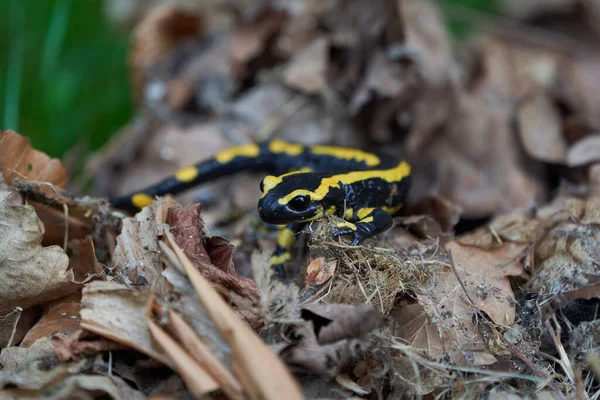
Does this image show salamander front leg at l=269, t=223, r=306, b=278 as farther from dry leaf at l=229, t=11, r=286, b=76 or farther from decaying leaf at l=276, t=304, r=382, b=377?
dry leaf at l=229, t=11, r=286, b=76

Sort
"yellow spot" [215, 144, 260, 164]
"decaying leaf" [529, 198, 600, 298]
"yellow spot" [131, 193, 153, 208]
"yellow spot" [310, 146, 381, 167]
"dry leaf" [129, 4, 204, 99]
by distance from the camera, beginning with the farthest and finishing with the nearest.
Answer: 1. "dry leaf" [129, 4, 204, 99]
2. "yellow spot" [310, 146, 381, 167]
3. "yellow spot" [215, 144, 260, 164]
4. "yellow spot" [131, 193, 153, 208]
5. "decaying leaf" [529, 198, 600, 298]

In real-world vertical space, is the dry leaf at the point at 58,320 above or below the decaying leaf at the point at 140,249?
below

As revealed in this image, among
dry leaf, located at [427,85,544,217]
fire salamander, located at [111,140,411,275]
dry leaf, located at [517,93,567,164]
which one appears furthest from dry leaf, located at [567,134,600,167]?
fire salamander, located at [111,140,411,275]

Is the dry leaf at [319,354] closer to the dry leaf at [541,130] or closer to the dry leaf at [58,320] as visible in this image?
the dry leaf at [58,320]

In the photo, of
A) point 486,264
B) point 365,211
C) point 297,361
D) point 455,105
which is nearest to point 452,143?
point 455,105

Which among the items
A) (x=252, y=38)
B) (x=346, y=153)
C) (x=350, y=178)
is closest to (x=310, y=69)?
(x=252, y=38)

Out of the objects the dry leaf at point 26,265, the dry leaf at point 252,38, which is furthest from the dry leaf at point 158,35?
the dry leaf at point 26,265

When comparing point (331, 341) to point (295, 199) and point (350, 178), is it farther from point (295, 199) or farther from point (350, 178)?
point (350, 178)

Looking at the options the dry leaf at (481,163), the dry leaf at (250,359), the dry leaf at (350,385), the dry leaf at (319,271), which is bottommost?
the dry leaf at (481,163)
